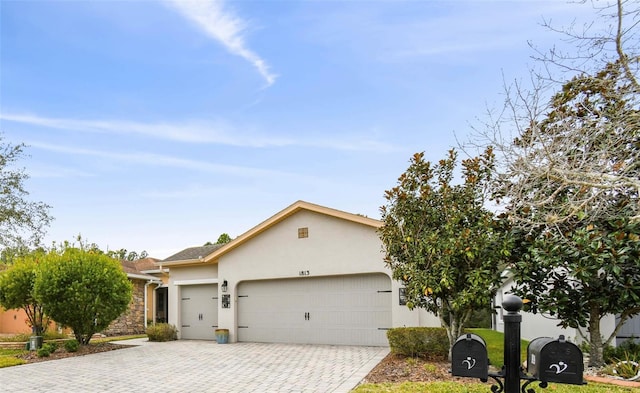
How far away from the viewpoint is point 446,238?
9.47 metres

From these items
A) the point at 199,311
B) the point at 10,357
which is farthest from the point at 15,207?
the point at 199,311

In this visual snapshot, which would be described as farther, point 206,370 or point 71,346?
point 71,346

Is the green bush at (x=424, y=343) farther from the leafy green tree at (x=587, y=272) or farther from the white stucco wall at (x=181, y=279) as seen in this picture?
the white stucco wall at (x=181, y=279)

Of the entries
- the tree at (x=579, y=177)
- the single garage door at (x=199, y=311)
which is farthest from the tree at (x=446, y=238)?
the single garage door at (x=199, y=311)

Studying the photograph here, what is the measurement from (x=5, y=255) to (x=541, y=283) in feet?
81.3

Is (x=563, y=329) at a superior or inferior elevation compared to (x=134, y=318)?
superior

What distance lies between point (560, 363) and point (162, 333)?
16.4 meters

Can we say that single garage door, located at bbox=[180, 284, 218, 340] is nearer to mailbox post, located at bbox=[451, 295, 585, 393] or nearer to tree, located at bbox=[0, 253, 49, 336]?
tree, located at bbox=[0, 253, 49, 336]

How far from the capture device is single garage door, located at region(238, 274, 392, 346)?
46.5ft

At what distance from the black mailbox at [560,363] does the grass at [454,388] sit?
355 centimetres

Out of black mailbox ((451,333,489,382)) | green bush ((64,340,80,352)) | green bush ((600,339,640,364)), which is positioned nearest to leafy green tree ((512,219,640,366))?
green bush ((600,339,640,364))

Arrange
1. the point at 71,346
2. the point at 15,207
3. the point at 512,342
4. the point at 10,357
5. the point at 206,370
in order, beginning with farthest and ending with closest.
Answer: the point at 15,207, the point at 71,346, the point at 10,357, the point at 206,370, the point at 512,342

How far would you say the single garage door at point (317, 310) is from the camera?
14.2m

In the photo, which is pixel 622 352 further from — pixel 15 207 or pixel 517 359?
pixel 15 207
